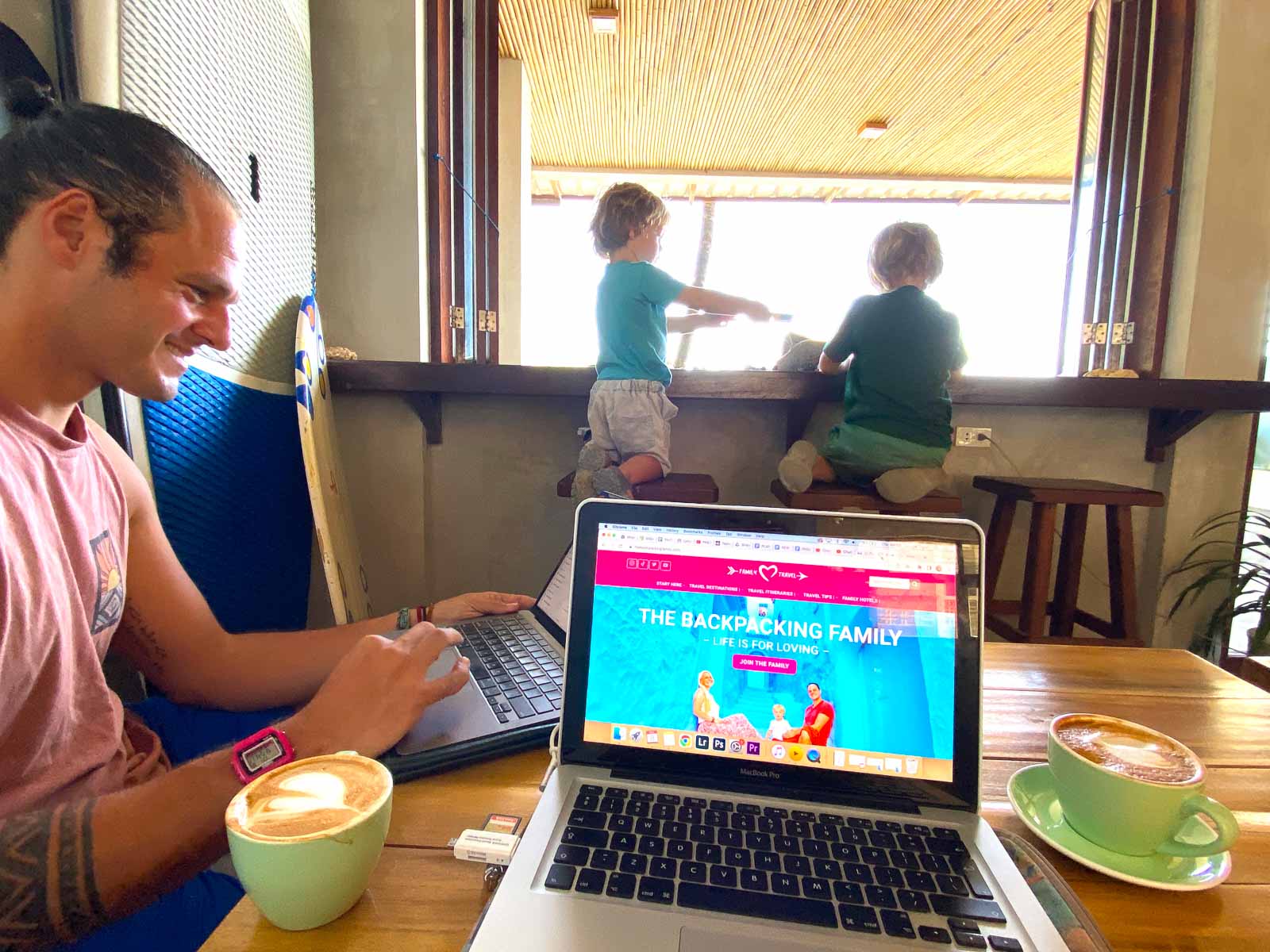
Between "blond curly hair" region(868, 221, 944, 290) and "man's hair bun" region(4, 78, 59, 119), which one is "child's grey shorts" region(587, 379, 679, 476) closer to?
"blond curly hair" region(868, 221, 944, 290)

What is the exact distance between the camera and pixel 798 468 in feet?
6.68

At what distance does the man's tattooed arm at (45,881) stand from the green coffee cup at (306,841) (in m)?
0.23

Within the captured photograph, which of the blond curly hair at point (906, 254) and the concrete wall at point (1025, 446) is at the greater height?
the blond curly hair at point (906, 254)

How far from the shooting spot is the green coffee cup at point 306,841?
0.40 meters

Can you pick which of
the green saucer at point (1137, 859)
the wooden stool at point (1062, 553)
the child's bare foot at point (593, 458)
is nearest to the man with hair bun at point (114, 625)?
the green saucer at point (1137, 859)

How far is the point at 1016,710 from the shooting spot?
0.79 metres

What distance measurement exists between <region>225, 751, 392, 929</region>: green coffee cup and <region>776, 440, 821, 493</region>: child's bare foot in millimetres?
1742

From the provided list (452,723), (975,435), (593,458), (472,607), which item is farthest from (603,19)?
(452,723)

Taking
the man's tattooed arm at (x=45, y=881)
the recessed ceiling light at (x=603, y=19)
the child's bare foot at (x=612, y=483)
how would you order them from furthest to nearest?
the recessed ceiling light at (x=603, y=19)
the child's bare foot at (x=612, y=483)
the man's tattooed arm at (x=45, y=881)

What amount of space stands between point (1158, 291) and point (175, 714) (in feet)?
11.3

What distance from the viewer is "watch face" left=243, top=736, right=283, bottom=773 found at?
1.85 feet

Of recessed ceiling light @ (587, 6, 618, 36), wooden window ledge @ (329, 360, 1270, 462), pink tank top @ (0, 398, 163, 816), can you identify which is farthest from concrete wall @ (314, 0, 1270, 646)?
recessed ceiling light @ (587, 6, 618, 36)

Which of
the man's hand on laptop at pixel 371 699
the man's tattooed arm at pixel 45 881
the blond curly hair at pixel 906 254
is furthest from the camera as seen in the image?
the blond curly hair at pixel 906 254

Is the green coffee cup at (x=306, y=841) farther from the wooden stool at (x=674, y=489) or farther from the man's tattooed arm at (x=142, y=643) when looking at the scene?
the wooden stool at (x=674, y=489)
